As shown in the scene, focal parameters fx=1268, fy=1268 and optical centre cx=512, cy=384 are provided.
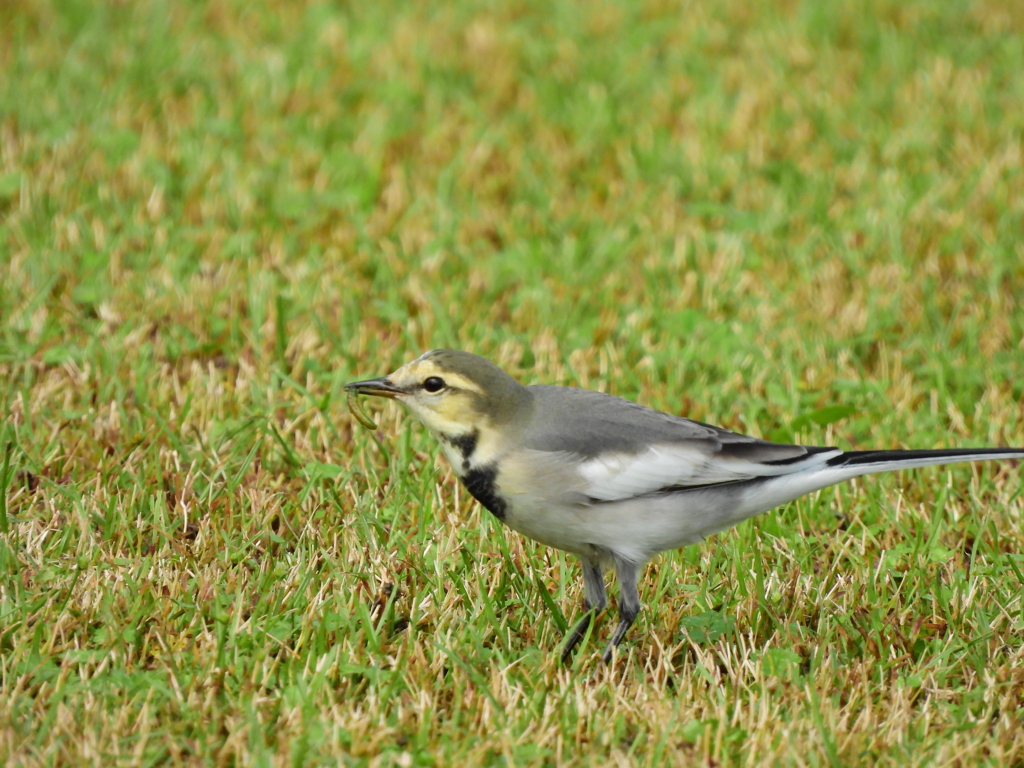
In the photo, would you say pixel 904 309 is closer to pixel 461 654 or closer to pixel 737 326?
pixel 737 326

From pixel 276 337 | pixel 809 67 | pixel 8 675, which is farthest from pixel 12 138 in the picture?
pixel 809 67

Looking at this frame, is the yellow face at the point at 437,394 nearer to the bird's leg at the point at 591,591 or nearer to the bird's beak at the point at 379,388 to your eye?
the bird's beak at the point at 379,388

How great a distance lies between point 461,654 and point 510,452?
0.66 m

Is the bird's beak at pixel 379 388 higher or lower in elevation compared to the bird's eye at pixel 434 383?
lower

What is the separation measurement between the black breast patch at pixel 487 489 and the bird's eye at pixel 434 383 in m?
0.30

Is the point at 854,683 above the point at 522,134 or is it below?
below

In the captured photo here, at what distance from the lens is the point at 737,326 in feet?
21.7

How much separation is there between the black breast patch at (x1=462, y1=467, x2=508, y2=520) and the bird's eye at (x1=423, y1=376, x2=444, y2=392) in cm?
30

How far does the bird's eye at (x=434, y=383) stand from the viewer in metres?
4.23

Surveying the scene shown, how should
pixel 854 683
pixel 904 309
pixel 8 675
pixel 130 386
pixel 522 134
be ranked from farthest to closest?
pixel 522 134 < pixel 904 309 < pixel 130 386 < pixel 854 683 < pixel 8 675

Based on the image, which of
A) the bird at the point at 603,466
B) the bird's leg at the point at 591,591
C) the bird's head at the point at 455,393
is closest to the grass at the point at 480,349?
the bird's leg at the point at 591,591

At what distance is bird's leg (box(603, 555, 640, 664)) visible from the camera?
163 inches

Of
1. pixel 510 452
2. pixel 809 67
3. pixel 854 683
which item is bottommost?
pixel 854 683

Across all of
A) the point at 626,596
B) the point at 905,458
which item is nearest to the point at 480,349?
the point at 626,596
